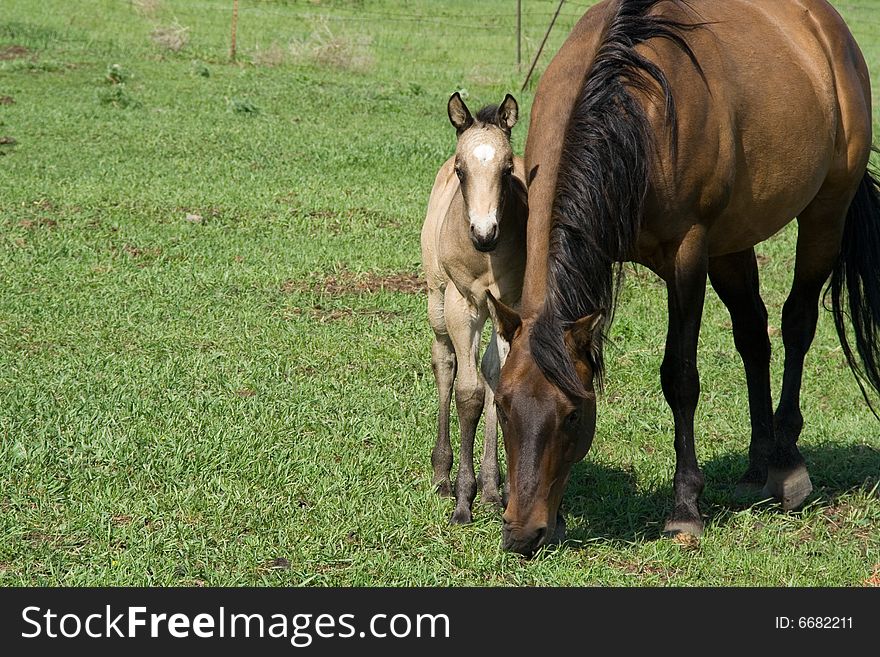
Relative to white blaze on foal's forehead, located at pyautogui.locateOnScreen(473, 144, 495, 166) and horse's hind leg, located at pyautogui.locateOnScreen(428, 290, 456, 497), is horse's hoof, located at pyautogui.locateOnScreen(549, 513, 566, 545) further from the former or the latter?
white blaze on foal's forehead, located at pyautogui.locateOnScreen(473, 144, 495, 166)

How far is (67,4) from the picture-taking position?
23.0 m

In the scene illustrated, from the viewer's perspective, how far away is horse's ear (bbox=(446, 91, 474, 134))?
14.9 feet

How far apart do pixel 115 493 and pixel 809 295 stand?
374cm

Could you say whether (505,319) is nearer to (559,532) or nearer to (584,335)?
(584,335)

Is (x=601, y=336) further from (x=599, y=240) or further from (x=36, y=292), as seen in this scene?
(x=36, y=292)

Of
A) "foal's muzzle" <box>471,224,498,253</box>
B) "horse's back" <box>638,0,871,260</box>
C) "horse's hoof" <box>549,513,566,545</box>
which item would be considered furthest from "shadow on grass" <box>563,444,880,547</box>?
"foal's muzzle" <box>471,224,498,253</box>

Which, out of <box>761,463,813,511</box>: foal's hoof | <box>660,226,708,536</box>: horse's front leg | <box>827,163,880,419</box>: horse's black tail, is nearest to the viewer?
<box>660,226,708,536</box>: horse's front leg

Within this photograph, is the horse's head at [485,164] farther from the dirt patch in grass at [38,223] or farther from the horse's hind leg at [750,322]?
the dirt patch in grass at [38,223]

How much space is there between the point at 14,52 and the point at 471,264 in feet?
48.9

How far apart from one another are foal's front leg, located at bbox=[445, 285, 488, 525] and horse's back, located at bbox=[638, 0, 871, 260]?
0.84 metres

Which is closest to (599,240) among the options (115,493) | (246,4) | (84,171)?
(115,493)

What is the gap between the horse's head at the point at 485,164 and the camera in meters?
4.25

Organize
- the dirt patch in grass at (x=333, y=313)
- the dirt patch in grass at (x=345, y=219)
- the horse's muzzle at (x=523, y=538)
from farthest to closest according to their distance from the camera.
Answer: the dirt patch in grass at (x=345, y=219) → the dirt patch in grass at (x=333, y=313) → the horse's muzzle at (x=523, y=538)

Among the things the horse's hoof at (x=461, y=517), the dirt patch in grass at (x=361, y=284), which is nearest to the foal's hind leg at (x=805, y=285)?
the horse's hoof at (x=461, y=517)
